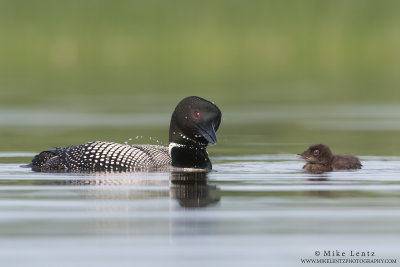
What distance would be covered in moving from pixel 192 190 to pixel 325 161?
2.82m

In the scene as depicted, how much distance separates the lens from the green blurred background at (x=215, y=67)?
64.7ft

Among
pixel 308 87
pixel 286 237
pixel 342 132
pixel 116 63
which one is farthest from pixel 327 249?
pixel 116 63

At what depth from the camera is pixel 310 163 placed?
13.8 m

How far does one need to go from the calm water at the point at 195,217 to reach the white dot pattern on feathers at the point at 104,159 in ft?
1.10

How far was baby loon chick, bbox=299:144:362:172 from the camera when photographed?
13.5 m

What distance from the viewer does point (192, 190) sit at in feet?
37.2

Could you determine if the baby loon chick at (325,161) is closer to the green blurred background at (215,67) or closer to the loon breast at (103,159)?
the loon breast at (103,159)

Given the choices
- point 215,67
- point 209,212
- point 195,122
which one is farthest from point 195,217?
point 215,67

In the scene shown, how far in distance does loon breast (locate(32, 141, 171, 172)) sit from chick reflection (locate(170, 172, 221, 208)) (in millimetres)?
378

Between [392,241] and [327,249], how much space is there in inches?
19.3

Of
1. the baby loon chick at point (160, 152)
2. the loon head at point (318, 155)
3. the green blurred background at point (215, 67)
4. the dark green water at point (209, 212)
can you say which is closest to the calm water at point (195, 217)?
the dark green water at point (209, 212)

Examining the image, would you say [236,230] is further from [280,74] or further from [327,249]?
[280,74]

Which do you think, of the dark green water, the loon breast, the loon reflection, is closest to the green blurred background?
the dark green water

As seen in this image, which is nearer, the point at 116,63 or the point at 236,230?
the point at 236,230
